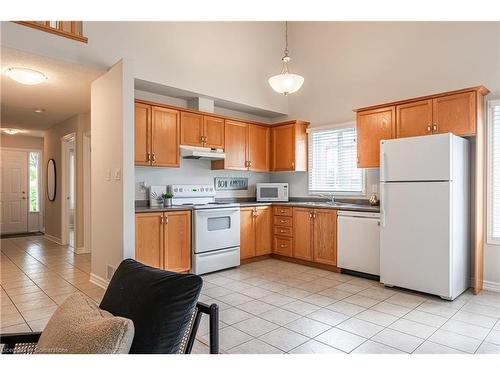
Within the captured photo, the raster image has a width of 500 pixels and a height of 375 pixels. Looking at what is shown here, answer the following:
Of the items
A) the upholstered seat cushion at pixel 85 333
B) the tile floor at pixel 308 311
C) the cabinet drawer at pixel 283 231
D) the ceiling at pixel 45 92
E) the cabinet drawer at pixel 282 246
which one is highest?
the ceiling at pixel 45 92

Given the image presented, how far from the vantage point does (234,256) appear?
4664 millimetres

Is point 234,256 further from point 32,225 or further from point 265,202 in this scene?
point 32,225

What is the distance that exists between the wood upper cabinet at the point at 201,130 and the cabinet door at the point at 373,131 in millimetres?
2020

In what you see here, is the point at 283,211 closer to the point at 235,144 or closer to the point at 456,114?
the point at 235,144

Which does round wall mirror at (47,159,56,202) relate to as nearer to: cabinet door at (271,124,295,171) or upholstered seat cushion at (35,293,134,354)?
cabinet door at (271,124,295,171)

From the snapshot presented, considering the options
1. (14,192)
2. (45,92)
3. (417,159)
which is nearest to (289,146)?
(417,159)

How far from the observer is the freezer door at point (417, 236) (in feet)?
10.9

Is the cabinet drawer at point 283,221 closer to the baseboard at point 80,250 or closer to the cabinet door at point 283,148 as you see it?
the cabinet door at point 283,148

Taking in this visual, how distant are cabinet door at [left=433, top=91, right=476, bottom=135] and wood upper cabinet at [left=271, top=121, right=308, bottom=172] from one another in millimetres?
2144

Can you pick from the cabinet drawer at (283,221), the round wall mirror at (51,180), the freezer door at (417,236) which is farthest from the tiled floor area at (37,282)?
the freezer door at (417,236)

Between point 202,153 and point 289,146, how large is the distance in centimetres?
163

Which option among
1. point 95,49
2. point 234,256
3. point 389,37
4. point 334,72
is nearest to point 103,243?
point 234,256

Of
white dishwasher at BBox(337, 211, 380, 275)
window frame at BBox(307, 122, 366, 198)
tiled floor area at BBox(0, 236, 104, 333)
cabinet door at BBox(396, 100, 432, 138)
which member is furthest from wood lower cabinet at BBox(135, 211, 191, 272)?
cabinet door at BBox(396, 100, 432, 138)

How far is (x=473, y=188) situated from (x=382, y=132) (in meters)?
1.21
